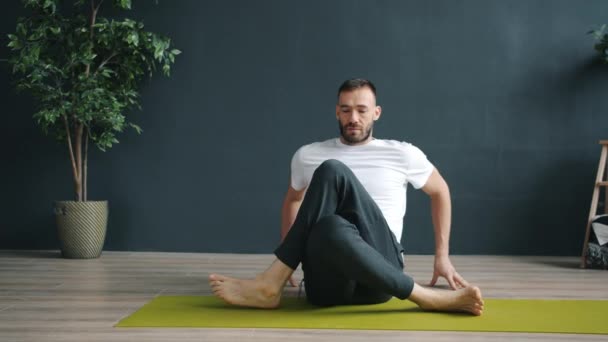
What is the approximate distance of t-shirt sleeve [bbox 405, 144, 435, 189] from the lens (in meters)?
2.71

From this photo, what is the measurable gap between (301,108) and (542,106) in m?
1.59

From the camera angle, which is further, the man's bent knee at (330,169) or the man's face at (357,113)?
the man's face at (357,113)

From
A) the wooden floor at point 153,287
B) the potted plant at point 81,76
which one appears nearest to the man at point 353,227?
the wooden floor at point 153,287

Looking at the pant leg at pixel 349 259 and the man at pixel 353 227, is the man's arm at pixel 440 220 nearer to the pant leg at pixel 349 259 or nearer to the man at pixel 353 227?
the man at pixel 353 227

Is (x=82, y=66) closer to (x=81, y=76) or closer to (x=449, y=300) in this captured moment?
(x=81, y=76)

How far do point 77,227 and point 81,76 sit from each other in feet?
3.04

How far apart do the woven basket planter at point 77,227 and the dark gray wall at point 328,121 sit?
0.33 metres

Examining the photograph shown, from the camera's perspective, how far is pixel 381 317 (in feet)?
7.43

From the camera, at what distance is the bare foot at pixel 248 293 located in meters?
2.35

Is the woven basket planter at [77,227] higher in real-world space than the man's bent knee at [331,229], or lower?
lower

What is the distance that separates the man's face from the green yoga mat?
2.25 ft

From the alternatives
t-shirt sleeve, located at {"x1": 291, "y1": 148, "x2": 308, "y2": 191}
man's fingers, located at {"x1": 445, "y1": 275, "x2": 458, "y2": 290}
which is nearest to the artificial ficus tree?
t-shirt sleeve, located at {"x1": 291, "y1": 148, "x2": 308, "y2": 191}

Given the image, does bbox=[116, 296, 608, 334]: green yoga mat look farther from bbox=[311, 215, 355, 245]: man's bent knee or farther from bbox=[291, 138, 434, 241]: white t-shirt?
bbox=[291, 138, 434, 241]: white t-shirt

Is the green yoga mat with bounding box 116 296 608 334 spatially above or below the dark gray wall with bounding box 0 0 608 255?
below
